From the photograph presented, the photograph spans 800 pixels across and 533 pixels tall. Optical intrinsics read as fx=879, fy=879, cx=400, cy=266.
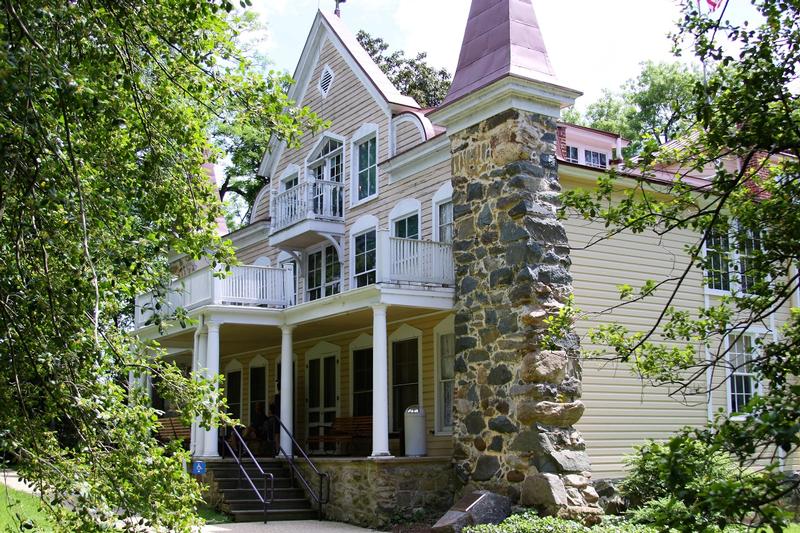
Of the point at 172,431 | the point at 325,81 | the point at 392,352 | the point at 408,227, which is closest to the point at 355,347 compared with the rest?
the point at 392,352

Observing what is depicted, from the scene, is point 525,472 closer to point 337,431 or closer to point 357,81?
point 337,431

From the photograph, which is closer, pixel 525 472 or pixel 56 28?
pixel 56 28

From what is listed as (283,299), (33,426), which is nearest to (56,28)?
(33,426)

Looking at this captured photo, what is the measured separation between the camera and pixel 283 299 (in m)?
18.5

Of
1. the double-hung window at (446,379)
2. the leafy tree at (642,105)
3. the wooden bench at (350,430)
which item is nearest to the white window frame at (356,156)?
the double-hung window at (446,379)

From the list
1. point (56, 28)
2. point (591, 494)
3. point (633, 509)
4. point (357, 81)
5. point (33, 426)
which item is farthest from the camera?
point (357, 81)

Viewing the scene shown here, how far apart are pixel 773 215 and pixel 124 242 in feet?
18.6

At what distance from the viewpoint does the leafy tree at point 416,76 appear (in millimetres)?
34812

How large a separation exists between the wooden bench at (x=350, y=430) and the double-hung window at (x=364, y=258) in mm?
2932

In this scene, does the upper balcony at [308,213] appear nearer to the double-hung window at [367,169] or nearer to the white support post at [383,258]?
the double-hung window at [367,169]

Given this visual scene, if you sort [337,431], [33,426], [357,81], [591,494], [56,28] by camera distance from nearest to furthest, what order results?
[56,28] → [33,426] → [591,494] → [337,431] → [357,81]

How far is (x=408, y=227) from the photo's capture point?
18.1 m

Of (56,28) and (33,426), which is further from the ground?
(56,28)

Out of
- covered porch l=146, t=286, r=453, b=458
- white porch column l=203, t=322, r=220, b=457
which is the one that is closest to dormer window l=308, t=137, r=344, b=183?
covered porch l=146, t=286, r=453, b=458
